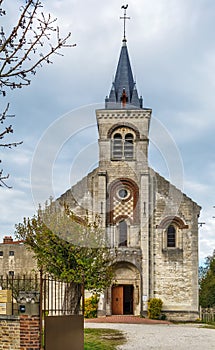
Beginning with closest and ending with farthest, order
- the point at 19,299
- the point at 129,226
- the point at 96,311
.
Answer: the point at 19,299
the point at 96,311
the point at 129,226

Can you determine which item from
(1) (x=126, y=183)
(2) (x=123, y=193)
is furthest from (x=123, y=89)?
(2) (x=123, y=193)

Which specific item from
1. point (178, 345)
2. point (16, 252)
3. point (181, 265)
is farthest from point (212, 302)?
point (178, 345)

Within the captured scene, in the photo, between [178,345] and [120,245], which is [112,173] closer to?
[120,245]

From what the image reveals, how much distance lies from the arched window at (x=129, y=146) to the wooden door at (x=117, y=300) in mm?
8587

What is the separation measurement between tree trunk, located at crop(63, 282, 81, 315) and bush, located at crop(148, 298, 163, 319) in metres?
14.4

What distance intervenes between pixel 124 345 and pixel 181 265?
15352 mm

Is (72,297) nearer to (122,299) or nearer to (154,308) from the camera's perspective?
(154,308)

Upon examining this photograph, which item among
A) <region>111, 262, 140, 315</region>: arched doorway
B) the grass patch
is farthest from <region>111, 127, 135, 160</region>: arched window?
the grass patch

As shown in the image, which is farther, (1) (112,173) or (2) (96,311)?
(1) (112,173)

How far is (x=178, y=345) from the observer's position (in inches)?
682

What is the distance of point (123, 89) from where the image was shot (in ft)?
117

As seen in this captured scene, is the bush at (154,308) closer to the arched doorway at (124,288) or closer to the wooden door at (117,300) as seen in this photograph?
the arched doorway at (124,288)

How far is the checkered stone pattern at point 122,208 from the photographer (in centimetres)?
3281

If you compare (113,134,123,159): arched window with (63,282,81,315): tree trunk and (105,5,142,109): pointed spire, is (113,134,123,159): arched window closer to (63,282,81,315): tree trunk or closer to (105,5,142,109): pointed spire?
(105,5,142,109): pointed spire
